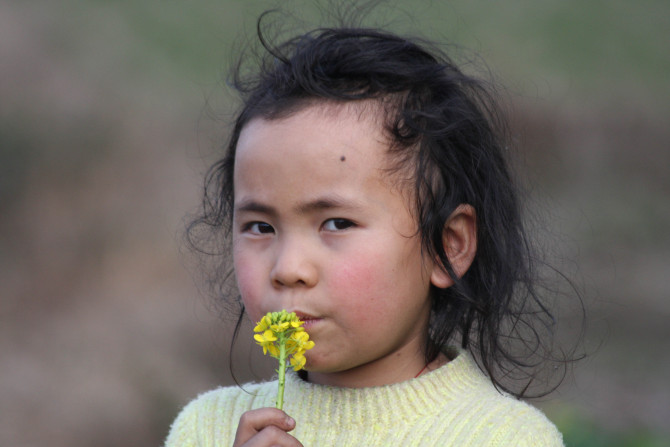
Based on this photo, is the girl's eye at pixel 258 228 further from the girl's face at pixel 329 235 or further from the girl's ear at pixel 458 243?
the girl's ear at pixel 458 243

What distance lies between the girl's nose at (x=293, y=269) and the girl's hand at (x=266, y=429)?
28 centimetres

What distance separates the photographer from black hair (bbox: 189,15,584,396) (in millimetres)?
2141

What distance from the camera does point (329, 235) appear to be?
6.60ft

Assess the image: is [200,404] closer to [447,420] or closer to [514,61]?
[447,420]

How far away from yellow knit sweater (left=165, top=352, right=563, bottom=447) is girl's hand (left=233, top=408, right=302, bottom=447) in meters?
0.37

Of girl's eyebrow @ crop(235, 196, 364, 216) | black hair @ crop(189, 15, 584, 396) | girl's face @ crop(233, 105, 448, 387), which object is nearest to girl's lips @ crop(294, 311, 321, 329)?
girl's face @ crop(233, 105, 448, 387)

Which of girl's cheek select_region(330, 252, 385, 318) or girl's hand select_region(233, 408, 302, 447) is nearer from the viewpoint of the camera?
girl's hand select_region(233, 408, 302, 447)

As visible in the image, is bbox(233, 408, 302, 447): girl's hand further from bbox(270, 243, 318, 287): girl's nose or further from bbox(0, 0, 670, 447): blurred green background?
bbox(0, 0, 670, 447): blurred green background

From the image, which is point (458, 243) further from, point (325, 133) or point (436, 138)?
point (325, 133)

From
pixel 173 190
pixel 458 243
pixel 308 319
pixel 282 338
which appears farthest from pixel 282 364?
pixel 173 190

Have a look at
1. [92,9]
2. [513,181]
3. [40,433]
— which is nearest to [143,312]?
[40,433]

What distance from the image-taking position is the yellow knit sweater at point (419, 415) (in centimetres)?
208

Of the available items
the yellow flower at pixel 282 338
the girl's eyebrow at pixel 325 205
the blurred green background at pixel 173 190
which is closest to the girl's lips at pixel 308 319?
the yellow flower at pixel 282 338

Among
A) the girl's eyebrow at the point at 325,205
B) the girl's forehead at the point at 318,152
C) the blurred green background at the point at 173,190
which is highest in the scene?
the girl's forehead at the point at 318,152
